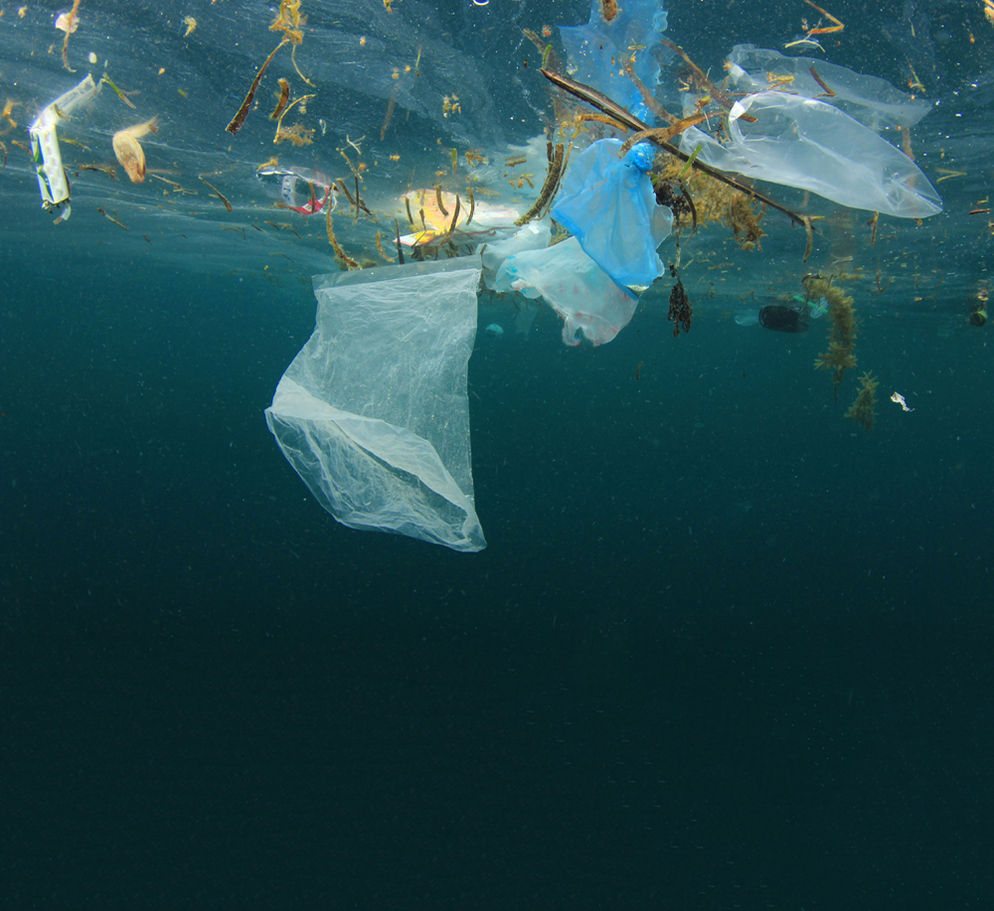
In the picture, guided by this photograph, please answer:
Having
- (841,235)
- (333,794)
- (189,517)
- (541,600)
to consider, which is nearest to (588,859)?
(333,794)

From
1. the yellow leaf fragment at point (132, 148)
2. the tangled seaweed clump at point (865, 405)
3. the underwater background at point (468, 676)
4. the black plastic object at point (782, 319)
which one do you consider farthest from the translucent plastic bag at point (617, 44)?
the black plastic object at point (782, 319)

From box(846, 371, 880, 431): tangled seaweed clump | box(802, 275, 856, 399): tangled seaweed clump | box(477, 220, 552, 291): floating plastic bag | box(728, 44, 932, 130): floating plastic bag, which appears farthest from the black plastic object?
box(477, 220, 552, 291): floating plastic bag

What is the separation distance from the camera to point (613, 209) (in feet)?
7.73

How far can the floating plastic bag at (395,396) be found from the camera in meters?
2.92

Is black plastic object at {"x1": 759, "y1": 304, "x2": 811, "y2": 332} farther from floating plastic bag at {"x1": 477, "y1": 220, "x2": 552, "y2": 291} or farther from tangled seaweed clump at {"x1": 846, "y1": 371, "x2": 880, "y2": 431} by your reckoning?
floating plastic bag at {"x1": 477, "y1": 220, "x2": 552, "y2": 291}

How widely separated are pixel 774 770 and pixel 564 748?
14.1 ft

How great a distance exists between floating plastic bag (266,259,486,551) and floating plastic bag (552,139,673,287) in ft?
2.47

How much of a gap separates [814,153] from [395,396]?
248cm

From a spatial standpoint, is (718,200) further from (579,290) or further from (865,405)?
(865,405)

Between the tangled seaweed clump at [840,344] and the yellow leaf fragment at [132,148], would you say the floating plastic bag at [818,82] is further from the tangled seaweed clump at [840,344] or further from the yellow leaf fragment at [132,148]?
the yellow leaf fragment at [132,148]

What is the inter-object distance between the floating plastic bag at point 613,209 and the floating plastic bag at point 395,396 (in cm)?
75

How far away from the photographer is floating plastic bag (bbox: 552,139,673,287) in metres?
2.28

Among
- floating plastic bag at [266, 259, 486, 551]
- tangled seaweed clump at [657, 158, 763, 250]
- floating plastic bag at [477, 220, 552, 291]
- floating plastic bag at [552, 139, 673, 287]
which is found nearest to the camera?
floating plastic bag at [552, 139, 673, 287]

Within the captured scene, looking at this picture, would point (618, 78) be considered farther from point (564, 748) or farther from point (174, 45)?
point (564, 748)
